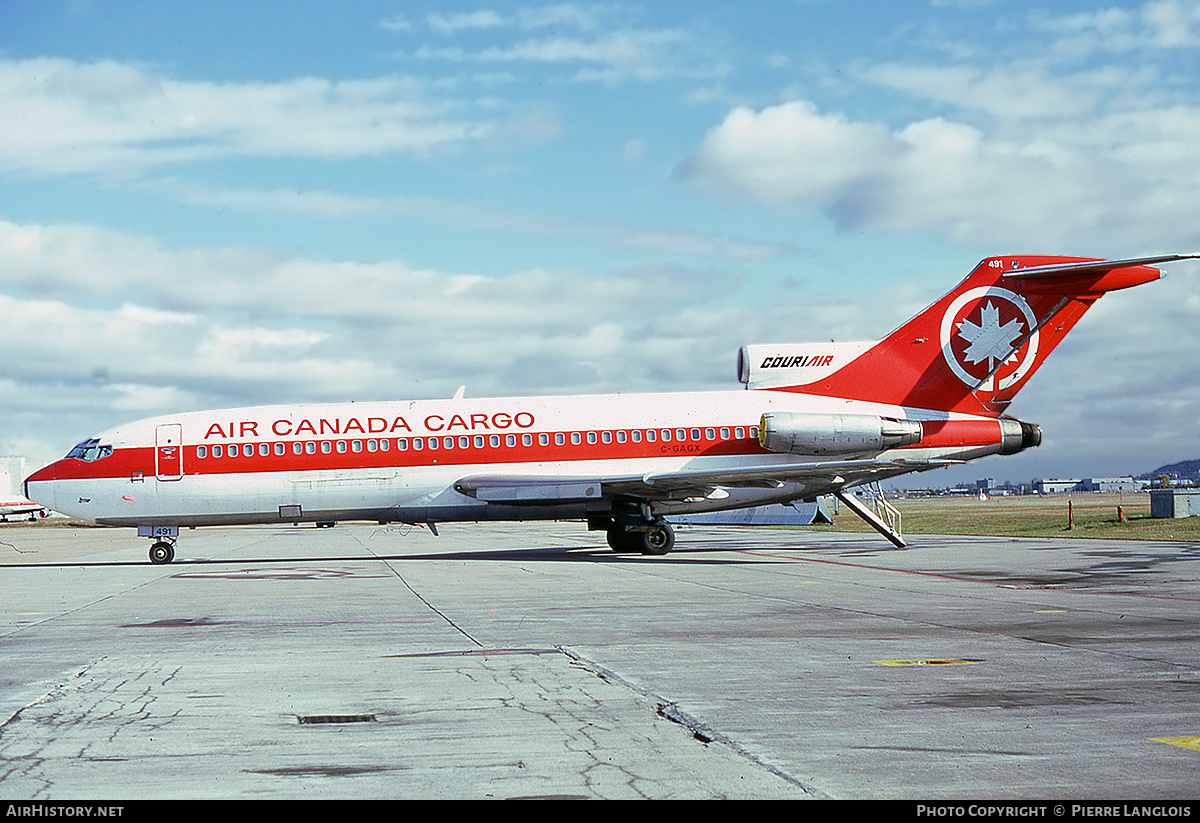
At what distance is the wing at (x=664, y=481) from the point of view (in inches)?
1121

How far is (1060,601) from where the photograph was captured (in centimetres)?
1614

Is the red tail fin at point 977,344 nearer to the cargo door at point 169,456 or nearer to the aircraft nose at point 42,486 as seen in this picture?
the cargo door at point 169,456

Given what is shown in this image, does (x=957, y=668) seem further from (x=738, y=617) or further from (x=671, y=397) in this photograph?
(x=671, y=397)

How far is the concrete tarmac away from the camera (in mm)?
6188

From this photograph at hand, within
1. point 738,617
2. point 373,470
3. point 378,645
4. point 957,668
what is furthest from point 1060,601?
point 373,470

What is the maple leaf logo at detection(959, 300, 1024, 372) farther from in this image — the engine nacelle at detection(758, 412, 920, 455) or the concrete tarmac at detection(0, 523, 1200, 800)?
the concrete tarmac at detection(0, 523, 1200, 800)

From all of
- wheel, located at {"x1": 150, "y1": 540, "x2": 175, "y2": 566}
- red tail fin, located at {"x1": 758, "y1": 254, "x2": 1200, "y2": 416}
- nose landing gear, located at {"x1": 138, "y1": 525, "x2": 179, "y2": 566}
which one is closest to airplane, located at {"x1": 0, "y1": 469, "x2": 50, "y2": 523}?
nose landing gear, located at {"x1": 138, "y1": 525, "x2": 179, "y2": 566}

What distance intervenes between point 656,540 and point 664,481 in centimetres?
248

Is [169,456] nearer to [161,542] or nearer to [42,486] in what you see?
[161,542]

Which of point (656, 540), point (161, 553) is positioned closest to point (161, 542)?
point (161, 553)

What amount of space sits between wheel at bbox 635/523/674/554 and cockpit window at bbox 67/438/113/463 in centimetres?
1412

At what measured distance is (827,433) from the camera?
96.8ft

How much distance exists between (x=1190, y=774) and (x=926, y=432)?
25206 mm

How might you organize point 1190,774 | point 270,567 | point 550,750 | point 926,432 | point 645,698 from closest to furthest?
point 1190,774 < point 550,750 < point 645,698 < point 270,567 < point 926,432
